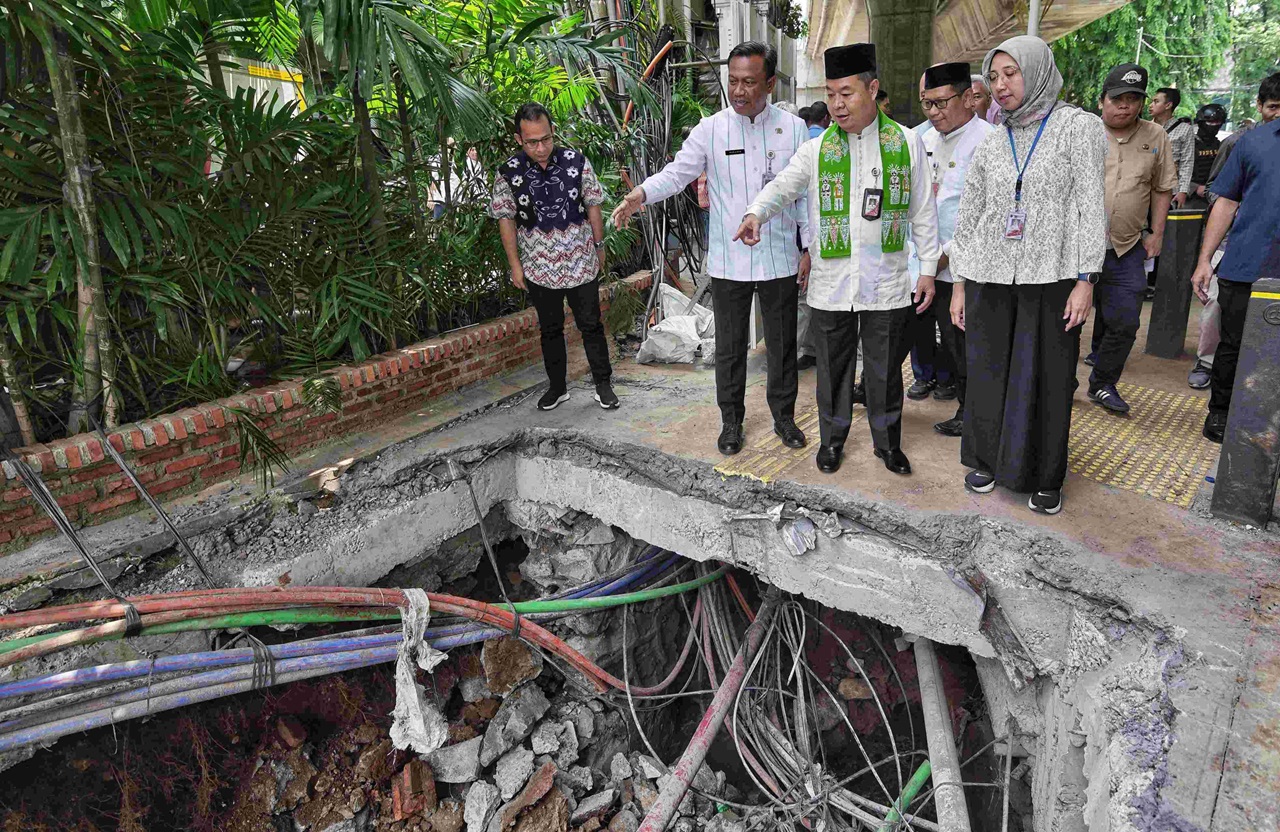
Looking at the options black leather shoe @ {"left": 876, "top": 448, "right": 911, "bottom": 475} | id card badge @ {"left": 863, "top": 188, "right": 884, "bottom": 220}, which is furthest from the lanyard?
black leather shoe @ {"left": 876, "top": 448, "right": 911, "bottom": 475}

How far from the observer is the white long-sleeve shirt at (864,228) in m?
3.00

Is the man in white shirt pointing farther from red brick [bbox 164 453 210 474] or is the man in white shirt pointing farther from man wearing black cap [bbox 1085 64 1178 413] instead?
red brick [bbox 164 453 210 474]

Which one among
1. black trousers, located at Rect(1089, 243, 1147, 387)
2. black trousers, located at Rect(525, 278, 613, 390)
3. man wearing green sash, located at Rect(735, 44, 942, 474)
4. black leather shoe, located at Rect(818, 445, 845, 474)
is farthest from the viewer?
black trousers, located at Rect(525, 278, 613, 390)

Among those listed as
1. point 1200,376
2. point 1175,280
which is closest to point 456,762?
point 1200,376

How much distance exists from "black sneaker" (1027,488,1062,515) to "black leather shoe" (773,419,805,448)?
106cm

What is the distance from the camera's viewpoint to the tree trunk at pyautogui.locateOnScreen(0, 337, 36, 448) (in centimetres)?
311

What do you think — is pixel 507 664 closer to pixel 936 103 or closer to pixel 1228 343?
pixel 936 103

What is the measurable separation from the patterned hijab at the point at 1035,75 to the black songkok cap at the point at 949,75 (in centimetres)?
94

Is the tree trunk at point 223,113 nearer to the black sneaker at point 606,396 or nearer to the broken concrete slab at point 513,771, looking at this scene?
the black sneaker at point 606,396

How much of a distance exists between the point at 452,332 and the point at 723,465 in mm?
2166

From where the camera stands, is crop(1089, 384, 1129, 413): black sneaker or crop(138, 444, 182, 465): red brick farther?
crop(1089, 384, 1129, 413): black sneaker

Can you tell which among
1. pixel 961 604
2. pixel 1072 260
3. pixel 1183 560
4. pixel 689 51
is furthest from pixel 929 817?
pixel 689 51

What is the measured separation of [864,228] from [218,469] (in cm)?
314

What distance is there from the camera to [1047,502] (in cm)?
286
